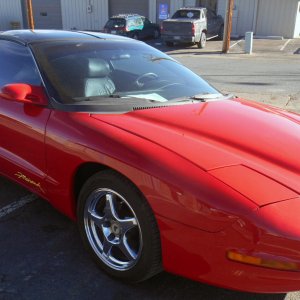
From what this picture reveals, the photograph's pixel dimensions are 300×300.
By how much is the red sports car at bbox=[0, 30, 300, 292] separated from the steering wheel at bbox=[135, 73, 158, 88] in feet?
0.04

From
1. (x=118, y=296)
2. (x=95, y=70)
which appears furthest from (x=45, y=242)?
(x=95, y=70)

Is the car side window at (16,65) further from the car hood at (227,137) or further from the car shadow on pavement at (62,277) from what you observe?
the car shadow on pavement at (62,277)

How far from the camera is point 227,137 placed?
104 inches

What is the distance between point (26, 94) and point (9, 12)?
30898 millimetres

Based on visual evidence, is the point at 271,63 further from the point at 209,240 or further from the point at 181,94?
the point at 209,240

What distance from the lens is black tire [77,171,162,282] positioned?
2.34 meters

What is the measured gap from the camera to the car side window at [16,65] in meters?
3.34

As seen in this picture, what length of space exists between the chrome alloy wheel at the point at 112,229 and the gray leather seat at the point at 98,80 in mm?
894

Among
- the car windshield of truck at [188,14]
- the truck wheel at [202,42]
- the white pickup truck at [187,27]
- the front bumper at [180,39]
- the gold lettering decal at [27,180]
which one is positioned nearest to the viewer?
the gold lettering decal at [27,180]

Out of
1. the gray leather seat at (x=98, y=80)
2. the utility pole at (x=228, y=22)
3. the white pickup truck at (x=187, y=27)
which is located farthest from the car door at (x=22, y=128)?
the white pickup truck at (x=187, y=27)

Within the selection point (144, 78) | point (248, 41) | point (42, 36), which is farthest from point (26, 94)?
point (248, 41)

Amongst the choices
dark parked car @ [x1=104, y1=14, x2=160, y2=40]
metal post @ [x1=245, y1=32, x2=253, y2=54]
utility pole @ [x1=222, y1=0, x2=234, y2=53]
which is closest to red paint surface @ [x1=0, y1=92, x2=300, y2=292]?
utility pole @ [x1=222, y1=0, x2=234, y2=53]

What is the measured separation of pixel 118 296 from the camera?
2523 mm

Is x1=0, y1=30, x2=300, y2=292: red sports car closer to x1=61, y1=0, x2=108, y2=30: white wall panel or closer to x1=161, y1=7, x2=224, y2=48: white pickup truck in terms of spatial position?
x1=161, y1=7, x2=224, y2=48: white pickup truck
